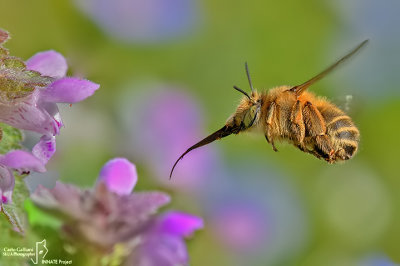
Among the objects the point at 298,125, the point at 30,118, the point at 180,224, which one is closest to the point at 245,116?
the point at 298,125

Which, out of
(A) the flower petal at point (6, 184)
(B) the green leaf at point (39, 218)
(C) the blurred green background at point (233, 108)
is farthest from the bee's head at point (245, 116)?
(C) the blurred green background at point (233, 108)

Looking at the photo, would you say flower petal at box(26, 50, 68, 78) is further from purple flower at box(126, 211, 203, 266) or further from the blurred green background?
the blurred green background

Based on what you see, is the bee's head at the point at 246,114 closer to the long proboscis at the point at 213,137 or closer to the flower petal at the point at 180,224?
the long proboscis at the point at 213,137

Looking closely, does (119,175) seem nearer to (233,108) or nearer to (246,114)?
(246,114)

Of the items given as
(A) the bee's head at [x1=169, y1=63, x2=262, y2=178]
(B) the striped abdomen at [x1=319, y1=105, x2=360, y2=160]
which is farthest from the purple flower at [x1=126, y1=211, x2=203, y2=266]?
(B) the striped abdomen at [x1=319, y1=105, x2=360, y2=160]

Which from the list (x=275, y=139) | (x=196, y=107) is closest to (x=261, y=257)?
(x=196, y=107)

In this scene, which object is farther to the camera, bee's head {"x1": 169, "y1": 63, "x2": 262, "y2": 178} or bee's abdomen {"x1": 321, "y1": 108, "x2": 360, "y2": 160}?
bee's abdomen {"x1": 321, "y1": 108, "x2": 360, "y2": 160}
